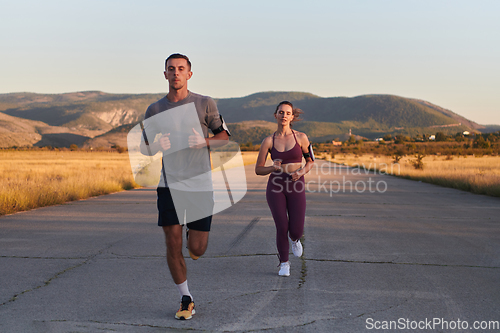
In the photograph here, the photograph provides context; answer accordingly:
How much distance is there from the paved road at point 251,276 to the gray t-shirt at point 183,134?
1.20 meters

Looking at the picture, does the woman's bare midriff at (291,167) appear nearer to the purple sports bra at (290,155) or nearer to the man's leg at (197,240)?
the purple sports bra at (290,155)

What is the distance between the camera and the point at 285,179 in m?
5.80

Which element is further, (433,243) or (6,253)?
(433,243)

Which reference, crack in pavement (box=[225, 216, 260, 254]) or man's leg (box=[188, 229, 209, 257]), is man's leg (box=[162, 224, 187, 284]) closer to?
man's leg (box=[188, 229, 209, 257])

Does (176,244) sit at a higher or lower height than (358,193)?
higher

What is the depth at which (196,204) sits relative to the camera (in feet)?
14.2

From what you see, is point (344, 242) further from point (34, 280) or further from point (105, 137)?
point (105, 137)

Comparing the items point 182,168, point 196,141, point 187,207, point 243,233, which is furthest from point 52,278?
point 243,233

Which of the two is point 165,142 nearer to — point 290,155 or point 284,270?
point 290,155

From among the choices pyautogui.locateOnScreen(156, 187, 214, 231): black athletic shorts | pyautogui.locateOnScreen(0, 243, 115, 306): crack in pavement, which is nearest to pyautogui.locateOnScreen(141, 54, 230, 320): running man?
pyautogui.locateOnScreen(156, 187, 214, 231): black athletic shorts

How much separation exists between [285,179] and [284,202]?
0.28 meters

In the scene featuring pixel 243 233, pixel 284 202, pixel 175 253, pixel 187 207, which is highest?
pixel 187 207

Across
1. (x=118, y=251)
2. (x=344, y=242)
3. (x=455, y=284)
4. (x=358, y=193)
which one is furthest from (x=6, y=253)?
(x=358, y=193)

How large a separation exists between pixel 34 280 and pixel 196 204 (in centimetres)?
241
